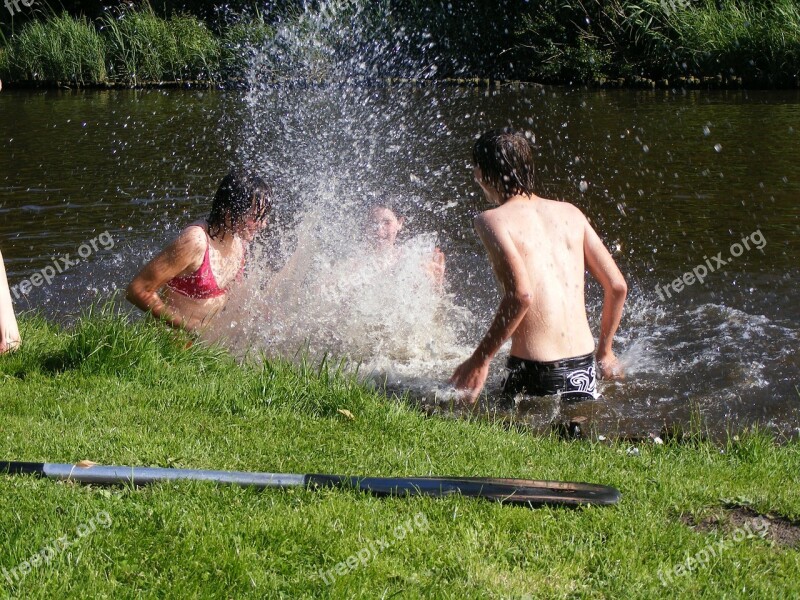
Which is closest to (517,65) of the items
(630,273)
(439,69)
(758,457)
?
(439,69)

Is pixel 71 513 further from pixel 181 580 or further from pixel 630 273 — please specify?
pixel 630 273

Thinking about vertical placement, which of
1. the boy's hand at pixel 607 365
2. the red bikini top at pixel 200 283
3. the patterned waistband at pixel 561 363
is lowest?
the boy's hand at pixel 607 365

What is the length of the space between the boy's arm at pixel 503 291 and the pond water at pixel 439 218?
44 centimetres

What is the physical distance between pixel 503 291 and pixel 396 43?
2388 cm

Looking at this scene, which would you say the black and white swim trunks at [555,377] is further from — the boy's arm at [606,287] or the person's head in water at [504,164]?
the person's head in water at [504,164]

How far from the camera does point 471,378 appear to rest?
220 inches

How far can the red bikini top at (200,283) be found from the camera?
20.7ft

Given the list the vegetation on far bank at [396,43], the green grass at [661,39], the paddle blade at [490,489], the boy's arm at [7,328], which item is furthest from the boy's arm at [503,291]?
the vegetation on far bank at [396,43]

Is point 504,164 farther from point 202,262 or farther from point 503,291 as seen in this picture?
point 202,262

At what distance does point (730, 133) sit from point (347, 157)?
613 cm

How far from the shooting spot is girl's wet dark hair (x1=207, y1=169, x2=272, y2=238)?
6.22m

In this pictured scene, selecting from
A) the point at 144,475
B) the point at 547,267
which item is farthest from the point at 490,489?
the point at 547,267

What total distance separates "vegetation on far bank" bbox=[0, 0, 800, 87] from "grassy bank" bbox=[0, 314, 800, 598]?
19164 mm

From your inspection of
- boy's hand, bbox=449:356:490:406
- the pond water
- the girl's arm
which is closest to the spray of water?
the pond water
